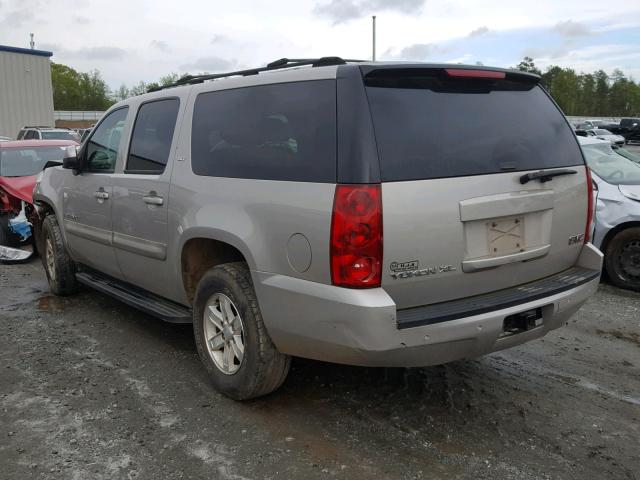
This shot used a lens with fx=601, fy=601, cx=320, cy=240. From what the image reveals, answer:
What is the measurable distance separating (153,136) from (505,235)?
2.65m

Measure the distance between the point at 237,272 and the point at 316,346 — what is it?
28.8 inches

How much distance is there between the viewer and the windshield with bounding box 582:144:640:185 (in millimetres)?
6828

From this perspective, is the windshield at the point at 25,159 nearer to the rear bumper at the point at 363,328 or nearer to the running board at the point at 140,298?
the running board at the point at 140,298

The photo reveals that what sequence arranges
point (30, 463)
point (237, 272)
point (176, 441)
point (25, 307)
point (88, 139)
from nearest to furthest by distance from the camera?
1. point (30, 463)
2. point (176, 441)
3. point (237, 272)
4. point (88, 139)
5. point (25, 307)

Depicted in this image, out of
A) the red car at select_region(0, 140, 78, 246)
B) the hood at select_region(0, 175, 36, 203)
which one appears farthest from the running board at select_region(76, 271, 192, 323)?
the hood at select_region(0, 175, 36, 203)

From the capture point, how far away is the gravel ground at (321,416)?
9.94 ft

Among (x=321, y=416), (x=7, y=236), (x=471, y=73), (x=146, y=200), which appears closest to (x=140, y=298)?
(x=146, y=200)

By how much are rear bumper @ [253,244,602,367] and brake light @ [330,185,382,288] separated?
7cm

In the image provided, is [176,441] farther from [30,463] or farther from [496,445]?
[496,445]

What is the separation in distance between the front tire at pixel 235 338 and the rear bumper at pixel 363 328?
5.9 inches

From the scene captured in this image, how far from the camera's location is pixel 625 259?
6.46m

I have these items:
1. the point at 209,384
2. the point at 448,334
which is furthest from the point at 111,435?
the point at 448,334

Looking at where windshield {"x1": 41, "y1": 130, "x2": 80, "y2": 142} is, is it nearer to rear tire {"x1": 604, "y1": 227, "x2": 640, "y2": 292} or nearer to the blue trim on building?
the blue trim on building

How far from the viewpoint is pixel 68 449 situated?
10.5 feet
